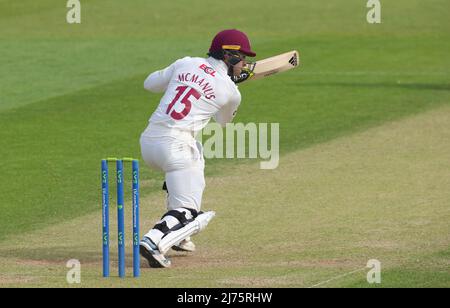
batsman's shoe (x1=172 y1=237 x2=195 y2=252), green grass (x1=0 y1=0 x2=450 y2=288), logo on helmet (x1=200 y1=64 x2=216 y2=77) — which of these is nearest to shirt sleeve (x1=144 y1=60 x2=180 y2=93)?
logo on helmet (x1=200 y1=64 x2=216 y2=77)

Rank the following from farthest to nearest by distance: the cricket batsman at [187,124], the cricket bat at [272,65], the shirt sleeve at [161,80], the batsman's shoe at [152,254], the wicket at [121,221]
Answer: the cricket bat at [272,65], the shirt sleeve at [161,80], the cricket batsman at [187,124], the batsman's shoe at [152,254], the wicket at [121,221]

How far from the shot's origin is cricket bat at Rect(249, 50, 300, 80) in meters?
12.0

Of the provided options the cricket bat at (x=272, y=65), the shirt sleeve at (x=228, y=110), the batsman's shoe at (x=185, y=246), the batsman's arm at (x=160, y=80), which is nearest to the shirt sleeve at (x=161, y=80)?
the batsman's arm at (x=160, y=80)

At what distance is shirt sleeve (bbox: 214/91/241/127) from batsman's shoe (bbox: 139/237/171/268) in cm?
145

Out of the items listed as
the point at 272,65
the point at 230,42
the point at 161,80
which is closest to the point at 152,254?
the point at 161,80

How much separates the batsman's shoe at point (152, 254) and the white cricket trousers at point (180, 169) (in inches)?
20.2

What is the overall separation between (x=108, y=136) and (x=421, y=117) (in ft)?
15.6

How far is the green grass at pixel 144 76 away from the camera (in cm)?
1565

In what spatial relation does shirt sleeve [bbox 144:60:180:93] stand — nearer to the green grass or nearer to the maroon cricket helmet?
the maroon cricket helmet

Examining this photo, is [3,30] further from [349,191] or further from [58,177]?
[349,191]

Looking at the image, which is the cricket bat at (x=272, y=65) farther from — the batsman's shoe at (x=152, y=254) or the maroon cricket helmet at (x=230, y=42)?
the batsman's shoe at (x=152, y=254)

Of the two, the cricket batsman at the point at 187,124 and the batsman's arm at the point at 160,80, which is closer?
the cricket batsman at the point at 187,124

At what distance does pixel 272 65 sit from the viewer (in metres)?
12.1
